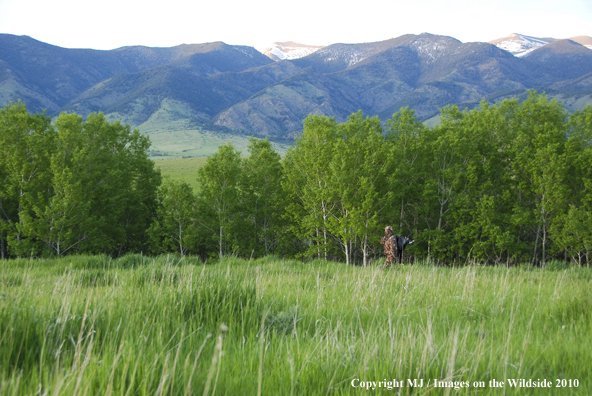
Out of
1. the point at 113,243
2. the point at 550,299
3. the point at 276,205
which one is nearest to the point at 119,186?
the point at 113,243

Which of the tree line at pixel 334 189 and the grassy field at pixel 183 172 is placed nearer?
the tree line at pixel 334 189

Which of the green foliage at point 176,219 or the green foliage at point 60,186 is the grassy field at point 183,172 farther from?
the green foliage at point 60,186

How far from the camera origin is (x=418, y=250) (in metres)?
42.9

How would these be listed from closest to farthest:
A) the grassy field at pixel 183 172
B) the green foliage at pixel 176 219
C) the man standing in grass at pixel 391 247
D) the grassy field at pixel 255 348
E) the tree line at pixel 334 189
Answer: the grassy field at pixel 255 348 < the man standing in grass at pixel 391 247 < the tree line at pixel 334 189 < the green foliage at pixel 176 219 < the grassy field at pixel 183 172

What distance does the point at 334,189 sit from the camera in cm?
3869

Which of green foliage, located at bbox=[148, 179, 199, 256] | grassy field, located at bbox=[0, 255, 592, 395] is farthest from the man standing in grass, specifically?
green foliage, located at bbox=[148, 179, 199, 256]

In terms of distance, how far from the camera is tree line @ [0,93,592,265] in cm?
3788

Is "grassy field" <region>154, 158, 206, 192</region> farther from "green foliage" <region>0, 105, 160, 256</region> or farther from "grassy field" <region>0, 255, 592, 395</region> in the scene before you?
"grassy field" <region>0, 255, 592, 395</region>

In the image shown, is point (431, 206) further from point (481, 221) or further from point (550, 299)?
point (550, 299)

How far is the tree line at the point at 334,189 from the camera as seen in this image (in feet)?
124

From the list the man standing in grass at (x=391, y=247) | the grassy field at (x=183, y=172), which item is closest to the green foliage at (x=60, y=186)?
the grassy field at (x=183, y=172)

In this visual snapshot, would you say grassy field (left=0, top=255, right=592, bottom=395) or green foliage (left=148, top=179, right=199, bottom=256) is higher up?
grassy field (left=0, top=255, right=592, bottom=395)

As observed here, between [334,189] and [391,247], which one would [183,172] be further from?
[391,247]

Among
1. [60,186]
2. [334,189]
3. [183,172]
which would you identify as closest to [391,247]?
[334,189]
